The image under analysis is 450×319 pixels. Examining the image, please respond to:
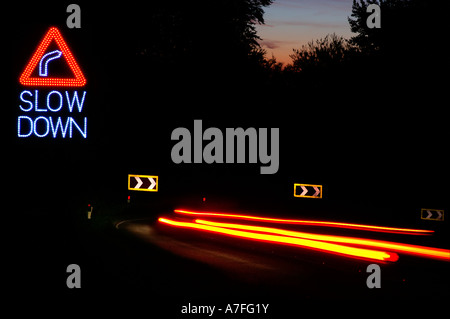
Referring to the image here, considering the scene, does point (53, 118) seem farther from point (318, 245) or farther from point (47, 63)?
point (318, 245)

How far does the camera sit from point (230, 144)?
104ft

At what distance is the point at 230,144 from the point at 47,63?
20074 millimetres

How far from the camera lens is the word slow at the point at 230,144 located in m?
31.4

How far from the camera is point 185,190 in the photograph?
42.7 meters

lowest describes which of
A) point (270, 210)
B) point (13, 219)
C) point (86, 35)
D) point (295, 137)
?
point (270, 210)

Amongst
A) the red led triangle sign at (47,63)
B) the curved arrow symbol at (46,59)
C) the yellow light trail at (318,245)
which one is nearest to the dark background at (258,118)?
the red led triangle sign at (47,63)

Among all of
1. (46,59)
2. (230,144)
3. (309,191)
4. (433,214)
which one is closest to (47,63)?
(46,59)

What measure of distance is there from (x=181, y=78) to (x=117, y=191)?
8021mm

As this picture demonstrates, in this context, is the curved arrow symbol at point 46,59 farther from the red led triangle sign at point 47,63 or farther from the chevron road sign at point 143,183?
the chevron road sign at point 143,183

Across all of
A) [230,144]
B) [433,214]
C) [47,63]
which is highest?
[47,63]

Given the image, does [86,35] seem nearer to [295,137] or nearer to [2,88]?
[2,88]

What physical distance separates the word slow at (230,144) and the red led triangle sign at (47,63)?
17.6 meters
